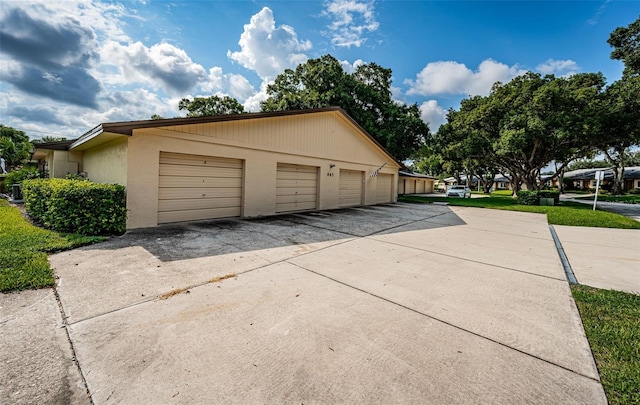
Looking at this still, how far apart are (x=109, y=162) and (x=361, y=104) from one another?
18260 mm

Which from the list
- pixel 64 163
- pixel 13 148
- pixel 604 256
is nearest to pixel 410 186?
pixel 604 256

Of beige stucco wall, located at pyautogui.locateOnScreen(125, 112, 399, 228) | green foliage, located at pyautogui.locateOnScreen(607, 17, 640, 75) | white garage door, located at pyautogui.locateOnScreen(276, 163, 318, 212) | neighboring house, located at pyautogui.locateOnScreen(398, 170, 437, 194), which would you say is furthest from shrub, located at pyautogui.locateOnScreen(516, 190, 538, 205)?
white garage door, located at pyautogui.locateOnScreen(276, 163, 318, 212)

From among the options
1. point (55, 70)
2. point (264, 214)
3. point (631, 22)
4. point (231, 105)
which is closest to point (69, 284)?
point (264, 214)

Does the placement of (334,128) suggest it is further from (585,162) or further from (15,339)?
(585,162)

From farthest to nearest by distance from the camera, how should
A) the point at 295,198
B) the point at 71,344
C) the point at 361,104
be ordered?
the point at 361,104
the point at 295,198
the point at 71,344

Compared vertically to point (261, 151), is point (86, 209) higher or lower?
lower

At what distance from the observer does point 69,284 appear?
3236 millimetres

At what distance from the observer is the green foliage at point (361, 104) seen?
19.9 m

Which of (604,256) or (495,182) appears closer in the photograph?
(604,256)

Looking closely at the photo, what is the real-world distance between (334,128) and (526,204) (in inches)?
557

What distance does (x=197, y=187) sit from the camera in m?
7.86

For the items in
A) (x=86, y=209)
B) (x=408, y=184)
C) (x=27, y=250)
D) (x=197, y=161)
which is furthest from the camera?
(x=408, y=184)

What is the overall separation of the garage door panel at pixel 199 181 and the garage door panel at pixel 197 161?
16.0 inches

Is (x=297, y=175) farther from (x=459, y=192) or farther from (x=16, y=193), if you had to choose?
(x=459, y=192)
